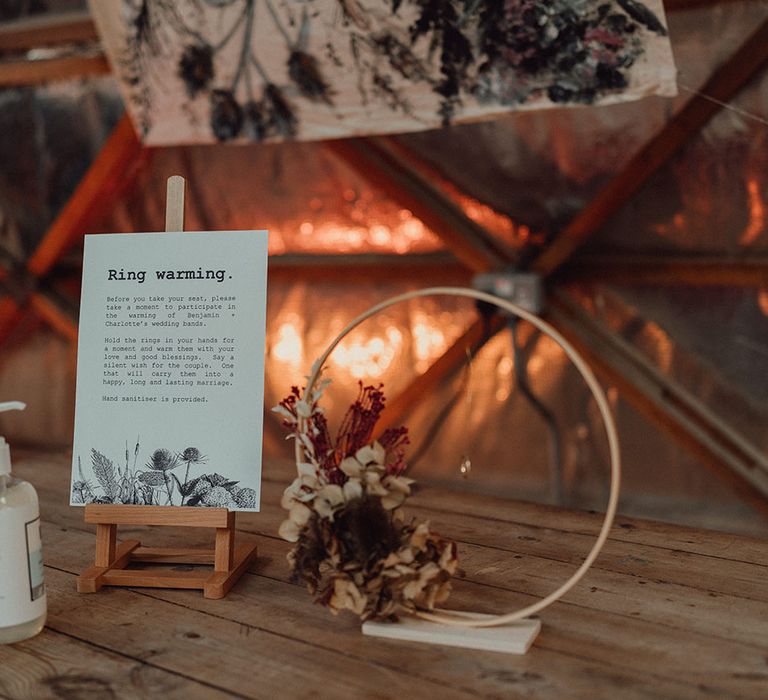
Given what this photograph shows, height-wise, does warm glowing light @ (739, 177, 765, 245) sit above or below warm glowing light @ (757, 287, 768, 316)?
above

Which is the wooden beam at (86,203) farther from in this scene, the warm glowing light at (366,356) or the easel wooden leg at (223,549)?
Result: the easel wooden leg at (223,549)

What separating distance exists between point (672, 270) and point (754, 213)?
0.80 ft

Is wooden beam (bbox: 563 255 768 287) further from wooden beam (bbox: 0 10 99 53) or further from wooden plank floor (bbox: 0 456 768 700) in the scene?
wooden beam (bbox: 0 10 99 53)

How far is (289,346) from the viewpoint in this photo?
111 inches

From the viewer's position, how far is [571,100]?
5.68ft

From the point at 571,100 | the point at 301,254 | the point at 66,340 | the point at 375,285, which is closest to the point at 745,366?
the point at 571,100

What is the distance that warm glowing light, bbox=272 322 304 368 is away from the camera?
282 centimetres

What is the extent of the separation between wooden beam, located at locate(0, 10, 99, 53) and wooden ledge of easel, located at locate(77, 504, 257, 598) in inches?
86.3

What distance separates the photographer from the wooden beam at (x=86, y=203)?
9.18 feet

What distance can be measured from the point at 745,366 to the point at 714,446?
220 mm

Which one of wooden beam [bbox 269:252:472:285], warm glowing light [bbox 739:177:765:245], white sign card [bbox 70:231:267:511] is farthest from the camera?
wooden beam [bbox 269:252:472:285]

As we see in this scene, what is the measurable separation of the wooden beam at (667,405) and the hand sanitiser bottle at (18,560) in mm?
1774

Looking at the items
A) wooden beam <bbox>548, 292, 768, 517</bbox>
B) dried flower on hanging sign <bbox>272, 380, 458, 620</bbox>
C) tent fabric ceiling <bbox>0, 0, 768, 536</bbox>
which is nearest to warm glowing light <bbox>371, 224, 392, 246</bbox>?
tent fabric ceiling <bbox>0, 0, 768, 536</bbox>

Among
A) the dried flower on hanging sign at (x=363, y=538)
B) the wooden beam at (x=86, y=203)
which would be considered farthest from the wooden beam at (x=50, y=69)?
the dried flower on hanging sign at (x=363, y=538)
